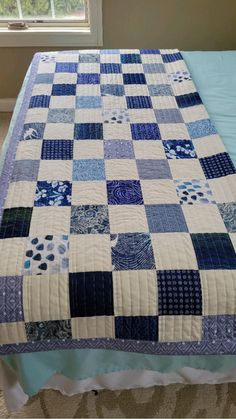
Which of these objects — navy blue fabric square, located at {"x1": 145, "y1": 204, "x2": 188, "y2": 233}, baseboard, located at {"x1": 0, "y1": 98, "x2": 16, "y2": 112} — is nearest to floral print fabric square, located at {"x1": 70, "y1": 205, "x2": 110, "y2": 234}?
navy blue fabric square, located at {"x1": 145, "y1": 204, "x2": 188, "y2": 233}

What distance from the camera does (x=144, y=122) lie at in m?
1.45

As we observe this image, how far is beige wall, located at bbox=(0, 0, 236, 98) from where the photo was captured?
234cm

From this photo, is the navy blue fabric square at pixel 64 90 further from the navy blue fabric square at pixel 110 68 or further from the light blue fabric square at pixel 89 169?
the light blue fabric square at pixel 89 169

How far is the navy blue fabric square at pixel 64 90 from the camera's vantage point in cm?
161

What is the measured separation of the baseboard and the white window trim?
0.38 meters

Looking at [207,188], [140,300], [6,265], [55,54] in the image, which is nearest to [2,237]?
[6,265]

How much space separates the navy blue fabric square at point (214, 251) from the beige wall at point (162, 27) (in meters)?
1.90

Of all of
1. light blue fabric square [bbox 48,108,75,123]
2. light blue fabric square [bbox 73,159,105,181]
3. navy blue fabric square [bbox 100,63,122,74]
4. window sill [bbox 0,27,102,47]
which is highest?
window sill [bbox 0,27,102,47]

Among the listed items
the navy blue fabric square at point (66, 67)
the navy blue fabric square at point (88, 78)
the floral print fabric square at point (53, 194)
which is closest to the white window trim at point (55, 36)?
the navy blue fabric square at point (66, 67)

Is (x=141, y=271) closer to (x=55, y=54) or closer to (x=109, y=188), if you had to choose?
(x=109, y=188)

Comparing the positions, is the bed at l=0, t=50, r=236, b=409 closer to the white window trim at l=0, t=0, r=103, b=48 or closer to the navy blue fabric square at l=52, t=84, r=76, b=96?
the navy blue fabric square at l=52, t=84, r=76, b=96

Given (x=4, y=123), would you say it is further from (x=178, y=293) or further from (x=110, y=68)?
(x=178, y=293)

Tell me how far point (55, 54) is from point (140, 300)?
153 centimetres

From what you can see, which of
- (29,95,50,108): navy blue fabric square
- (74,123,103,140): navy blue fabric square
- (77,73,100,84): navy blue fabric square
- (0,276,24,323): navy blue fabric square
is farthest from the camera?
(77,73,100,84): navy blue fabric square
